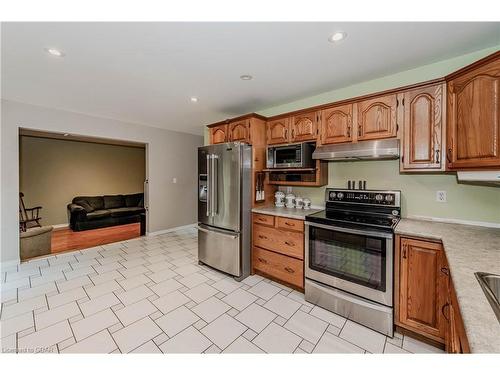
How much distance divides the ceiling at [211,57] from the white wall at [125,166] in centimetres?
36

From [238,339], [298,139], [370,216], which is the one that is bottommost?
[238,339]

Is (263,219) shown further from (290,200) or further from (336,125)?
(336,125)

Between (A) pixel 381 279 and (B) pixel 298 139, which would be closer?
(A) pixel 381 279

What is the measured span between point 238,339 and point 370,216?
1738mm

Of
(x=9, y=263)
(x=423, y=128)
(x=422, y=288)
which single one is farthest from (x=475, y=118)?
(x=9, y=263)

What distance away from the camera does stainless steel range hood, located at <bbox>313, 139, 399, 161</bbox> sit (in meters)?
2.07

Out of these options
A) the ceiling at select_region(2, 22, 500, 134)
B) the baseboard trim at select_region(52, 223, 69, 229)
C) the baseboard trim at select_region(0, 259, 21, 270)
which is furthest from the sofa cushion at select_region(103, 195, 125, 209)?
the ceiling at select_region(2, 22, 500, 134)

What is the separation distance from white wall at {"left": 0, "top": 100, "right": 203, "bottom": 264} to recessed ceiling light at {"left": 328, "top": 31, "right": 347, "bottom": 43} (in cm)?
407

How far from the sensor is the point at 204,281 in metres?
2.82

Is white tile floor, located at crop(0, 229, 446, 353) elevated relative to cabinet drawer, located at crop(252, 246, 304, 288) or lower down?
lower down

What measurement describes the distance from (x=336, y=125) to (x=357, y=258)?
4.75ft

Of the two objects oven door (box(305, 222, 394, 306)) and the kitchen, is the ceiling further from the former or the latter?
oven door (box(305, 222, 394, 306))
